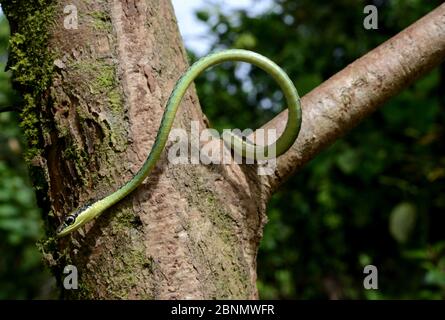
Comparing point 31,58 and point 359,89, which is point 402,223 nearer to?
point 359,89

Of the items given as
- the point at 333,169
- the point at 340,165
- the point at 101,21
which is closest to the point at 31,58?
the point at 101,21

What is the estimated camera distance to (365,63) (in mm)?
1338

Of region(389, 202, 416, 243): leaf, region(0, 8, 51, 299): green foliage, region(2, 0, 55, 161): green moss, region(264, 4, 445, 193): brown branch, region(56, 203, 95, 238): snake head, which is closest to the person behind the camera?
region(56, 203, 95, 238): snake head

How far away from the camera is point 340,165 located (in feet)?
9.00

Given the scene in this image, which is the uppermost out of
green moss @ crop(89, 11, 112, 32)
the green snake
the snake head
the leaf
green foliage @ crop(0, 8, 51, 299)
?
green foliage @ crop(0, 8, 51, 299)

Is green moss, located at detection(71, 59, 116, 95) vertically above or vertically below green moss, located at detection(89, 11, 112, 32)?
below

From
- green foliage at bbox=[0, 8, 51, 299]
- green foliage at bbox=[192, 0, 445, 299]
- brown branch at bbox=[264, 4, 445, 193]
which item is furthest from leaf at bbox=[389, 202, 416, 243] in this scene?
green foliage at bbox=[0, 8, 51, 299]

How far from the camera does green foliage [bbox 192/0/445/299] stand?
Result: 108 inches

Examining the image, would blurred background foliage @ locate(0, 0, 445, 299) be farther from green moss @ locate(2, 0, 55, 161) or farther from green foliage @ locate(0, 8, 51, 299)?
green moss @ locate(2, 0, 55, 161)

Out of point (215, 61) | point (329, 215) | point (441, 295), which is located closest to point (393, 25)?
point (329, 215)

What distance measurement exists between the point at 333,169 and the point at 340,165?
20 centimetres

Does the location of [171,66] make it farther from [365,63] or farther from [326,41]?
[326,41]

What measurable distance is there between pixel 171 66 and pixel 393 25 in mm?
2133

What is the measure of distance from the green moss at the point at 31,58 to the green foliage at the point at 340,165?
1543 millimetres
